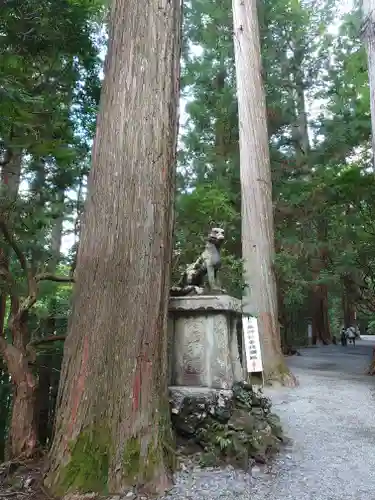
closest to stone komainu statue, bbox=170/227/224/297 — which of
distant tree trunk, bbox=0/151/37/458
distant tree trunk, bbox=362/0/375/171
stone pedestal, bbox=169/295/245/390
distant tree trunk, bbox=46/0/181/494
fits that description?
stone pedestal, bbox=169/295/245/390

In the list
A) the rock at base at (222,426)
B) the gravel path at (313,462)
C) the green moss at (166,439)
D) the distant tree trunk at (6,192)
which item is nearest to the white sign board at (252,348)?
the gravel path at (313,462)

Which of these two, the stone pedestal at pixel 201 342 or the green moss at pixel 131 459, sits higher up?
the stone pedestal at pixel 201 342

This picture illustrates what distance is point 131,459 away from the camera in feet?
8.46

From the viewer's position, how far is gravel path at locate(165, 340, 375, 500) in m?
2.80

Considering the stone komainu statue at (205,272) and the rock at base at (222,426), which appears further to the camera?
the stone komainu statue at (205,272)

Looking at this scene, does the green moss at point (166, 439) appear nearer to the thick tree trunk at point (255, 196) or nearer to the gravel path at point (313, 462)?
the gravel path at point (313, 462)

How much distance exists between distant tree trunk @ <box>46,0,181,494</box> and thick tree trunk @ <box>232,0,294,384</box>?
486 cm

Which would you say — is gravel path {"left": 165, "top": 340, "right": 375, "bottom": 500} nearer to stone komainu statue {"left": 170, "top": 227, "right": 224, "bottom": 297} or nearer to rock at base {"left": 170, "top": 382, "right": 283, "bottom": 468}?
rock at base {"left": 170, "top": 382, "right": 283, "bottom": 468}

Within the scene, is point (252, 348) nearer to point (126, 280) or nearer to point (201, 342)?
point (201, 342)

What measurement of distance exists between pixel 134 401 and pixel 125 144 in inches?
68.1

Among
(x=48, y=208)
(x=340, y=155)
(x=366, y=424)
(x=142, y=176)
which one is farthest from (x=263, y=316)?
(x=340, y=155)

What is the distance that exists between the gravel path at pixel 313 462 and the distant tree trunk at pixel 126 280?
0.42 metres

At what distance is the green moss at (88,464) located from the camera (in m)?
2.52

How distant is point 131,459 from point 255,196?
20.4 feet
